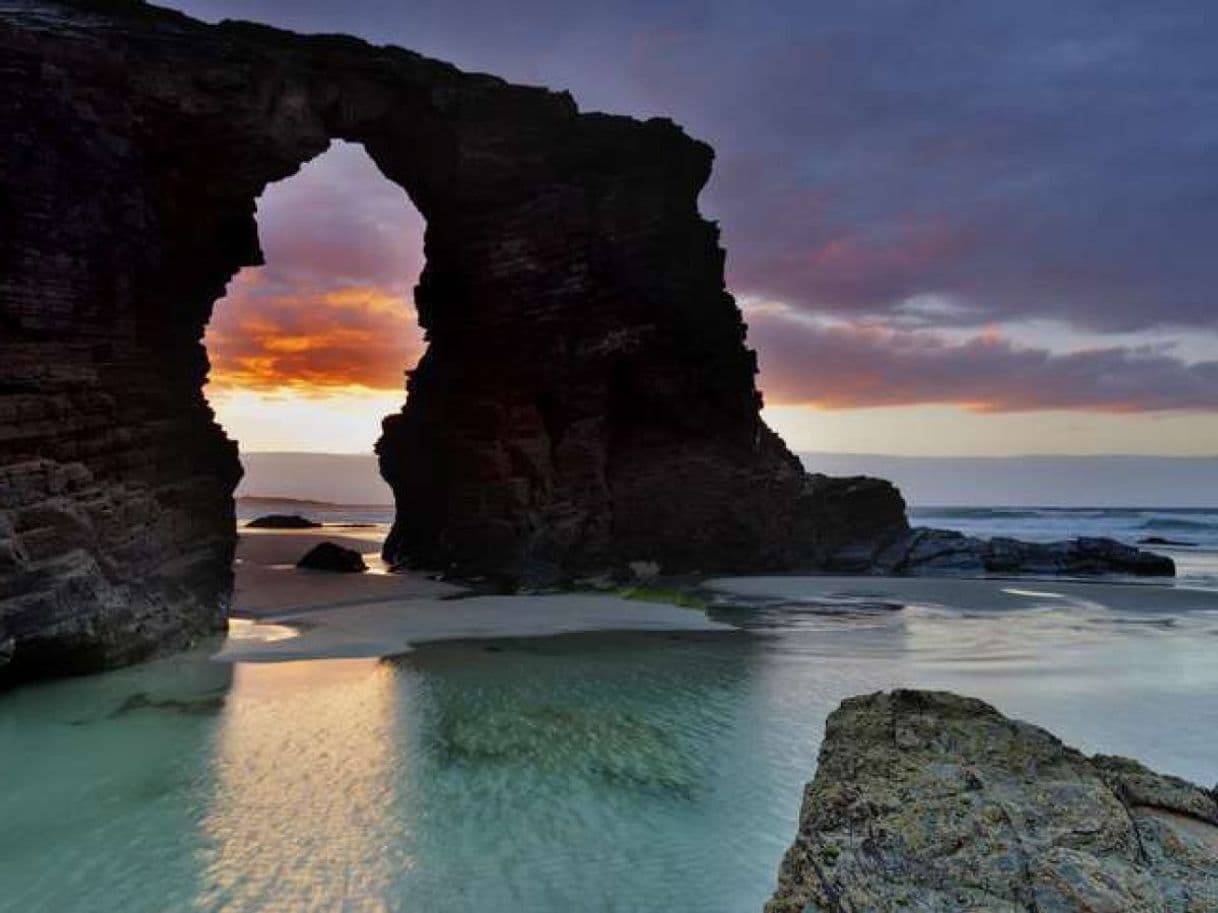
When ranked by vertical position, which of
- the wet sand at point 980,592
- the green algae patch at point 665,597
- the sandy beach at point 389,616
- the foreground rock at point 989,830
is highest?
the foreground rock at point 989,830

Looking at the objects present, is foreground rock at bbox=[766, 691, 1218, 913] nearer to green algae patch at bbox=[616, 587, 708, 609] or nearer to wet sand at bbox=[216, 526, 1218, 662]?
wet sand at bbox=[216, 526, 1218, 662]

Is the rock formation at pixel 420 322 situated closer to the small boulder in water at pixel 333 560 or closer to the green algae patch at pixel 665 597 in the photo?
the small boulder in water at pixel 333 560

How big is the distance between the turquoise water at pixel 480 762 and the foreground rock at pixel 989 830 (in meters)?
2.04

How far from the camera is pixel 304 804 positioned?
806cm

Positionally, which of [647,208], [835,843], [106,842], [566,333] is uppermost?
[647,208]

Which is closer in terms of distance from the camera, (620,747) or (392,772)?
(392,772)

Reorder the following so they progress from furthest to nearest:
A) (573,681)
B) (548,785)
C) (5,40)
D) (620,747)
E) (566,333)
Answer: (566,333) < (5,40) < (573,681) < (620,747) < (548,785)

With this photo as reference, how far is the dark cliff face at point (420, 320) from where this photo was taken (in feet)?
50.0

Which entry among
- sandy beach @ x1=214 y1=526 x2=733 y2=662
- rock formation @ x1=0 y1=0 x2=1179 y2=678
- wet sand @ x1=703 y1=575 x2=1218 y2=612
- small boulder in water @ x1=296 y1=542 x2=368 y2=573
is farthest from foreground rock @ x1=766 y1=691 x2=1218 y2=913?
→ small boulder in water @ x1=296 y1=542 x2=368 y2=573

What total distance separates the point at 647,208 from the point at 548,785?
28.4m

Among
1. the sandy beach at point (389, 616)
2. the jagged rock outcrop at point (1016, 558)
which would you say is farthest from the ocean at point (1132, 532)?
the sandy beach at point (389, 616)

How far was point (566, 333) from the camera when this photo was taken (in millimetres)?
31922

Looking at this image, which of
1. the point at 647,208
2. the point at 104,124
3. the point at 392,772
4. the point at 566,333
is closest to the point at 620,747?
the point at 392,772

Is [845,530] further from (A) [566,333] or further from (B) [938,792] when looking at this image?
(B) [938,792]
